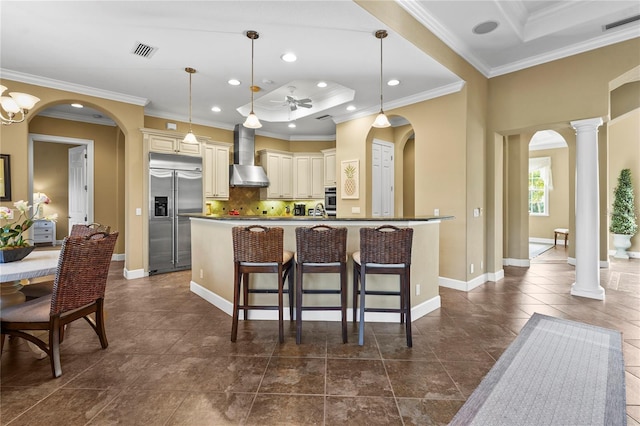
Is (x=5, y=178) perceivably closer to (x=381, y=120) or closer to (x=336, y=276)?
(x=336, y=276)

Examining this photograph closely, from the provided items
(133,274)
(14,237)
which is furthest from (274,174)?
(14,237)

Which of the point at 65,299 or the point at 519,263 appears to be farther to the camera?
the point at 519,263

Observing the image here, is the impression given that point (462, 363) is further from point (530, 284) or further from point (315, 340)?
point (530, 284)

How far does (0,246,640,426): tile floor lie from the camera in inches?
71.8

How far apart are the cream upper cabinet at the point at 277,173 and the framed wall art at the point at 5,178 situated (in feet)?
14.2

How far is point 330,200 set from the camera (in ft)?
23.1

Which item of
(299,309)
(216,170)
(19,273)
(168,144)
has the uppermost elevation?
(168,144)

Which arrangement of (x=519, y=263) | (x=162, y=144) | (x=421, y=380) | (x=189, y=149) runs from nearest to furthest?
(x=421, y=380) → (x=162, y=144) → (x=189, y=149) → (x=519, y=263)

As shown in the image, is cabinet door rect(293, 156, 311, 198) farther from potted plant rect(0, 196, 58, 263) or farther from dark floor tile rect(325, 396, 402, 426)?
dark floor tile rect(325, 396, 402, 426)

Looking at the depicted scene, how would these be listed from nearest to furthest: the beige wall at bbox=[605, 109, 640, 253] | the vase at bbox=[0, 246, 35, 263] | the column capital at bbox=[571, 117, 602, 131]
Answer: the vase at bbox=[0, 246, 35, 263] → the column capital at bbox=[571, 117, 602, 131] → the beige wall at bbox=[605, 109, 640, 253]

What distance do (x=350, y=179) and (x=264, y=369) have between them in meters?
4.12

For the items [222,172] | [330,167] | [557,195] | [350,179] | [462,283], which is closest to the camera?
[462,283]

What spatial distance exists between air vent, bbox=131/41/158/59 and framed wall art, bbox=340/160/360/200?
3508mm

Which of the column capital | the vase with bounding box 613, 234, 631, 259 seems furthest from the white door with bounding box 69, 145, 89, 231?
the vase with bounding box 613, 234, 631, 259
